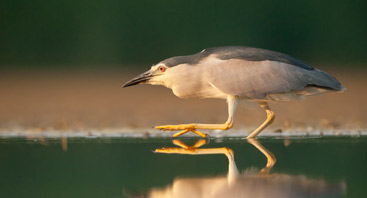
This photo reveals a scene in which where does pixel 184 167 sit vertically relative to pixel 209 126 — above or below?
below

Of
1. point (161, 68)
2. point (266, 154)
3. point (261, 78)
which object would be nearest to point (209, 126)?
point (261, 78)

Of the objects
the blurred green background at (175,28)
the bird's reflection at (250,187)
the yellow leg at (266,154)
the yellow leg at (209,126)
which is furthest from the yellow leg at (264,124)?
the blurred green background at (175,28)

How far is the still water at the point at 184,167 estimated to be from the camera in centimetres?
505

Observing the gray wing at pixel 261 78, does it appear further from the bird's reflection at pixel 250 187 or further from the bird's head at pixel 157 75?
the bird's reflection at pixel 250 187

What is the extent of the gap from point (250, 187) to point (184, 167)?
1.18 m

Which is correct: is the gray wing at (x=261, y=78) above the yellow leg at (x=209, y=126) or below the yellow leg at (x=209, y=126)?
above

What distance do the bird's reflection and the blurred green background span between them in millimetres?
13011

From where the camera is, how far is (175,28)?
64.3 ft

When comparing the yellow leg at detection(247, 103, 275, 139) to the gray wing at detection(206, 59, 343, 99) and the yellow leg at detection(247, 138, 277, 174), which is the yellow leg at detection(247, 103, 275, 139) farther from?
the gray wing at detection(206, 59, 343, 99)

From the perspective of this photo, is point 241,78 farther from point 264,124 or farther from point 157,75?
point 157,75

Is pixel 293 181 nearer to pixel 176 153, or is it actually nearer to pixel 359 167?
pixel 359 167

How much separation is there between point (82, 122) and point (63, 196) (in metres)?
5.64

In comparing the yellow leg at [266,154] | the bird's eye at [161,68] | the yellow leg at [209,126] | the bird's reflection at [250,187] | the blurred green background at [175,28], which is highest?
the blurred green background at [175,28]

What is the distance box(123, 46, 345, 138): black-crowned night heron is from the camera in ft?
25.9
